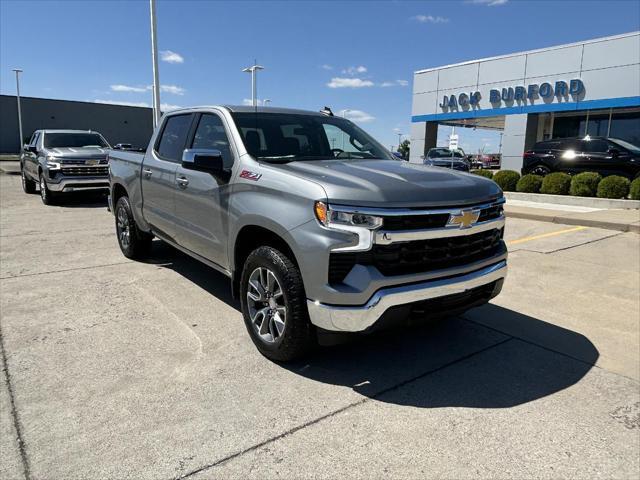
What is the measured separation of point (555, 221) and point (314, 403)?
8.75 meters

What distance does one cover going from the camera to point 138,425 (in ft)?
8.87

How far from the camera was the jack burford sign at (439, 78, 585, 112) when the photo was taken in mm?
21719

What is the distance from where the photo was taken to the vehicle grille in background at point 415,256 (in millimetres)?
2852

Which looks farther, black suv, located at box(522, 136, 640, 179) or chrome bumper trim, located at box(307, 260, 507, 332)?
black suv, located at box(522, 136, 640, 179)

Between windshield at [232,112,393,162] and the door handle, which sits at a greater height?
windshield at [232,112,393,162]

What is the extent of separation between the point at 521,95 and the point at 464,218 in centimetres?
2342

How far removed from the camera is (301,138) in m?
4.25

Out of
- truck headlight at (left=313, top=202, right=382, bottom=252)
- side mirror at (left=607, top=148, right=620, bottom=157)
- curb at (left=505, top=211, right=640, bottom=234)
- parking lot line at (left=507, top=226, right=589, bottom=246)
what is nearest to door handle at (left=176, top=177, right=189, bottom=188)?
truck headlight at (left=313, top=202, right=382, bottom=252)

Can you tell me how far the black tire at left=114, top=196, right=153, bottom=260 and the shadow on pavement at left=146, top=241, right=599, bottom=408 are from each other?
3.45 m

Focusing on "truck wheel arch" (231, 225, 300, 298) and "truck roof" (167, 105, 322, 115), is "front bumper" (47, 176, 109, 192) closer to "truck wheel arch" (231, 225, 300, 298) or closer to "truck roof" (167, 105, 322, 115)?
"truck roof" (167, 105, 322, 115)

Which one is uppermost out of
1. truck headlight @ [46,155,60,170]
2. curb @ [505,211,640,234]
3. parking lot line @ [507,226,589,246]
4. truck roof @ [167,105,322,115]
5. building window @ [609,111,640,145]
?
building window @ [609,111,640,145]

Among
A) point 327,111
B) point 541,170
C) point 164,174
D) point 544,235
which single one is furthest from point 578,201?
point 164,174

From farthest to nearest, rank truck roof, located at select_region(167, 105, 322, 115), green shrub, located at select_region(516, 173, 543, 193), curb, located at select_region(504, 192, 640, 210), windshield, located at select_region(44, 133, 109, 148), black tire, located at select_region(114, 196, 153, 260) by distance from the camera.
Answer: green shrub, located at select_region(516, 173, 543, 193) < windshield, located at select_region(44, 133, 109, 148) < curb, located at select_region(504, 192, 640, 210) < black tire, located at select_region(114, 196, 153, 260) < truck roof, located at select_region(167, 105, 322, 115)

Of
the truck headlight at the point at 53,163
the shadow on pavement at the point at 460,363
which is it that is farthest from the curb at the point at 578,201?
the truck headlight at the point at 53,163
